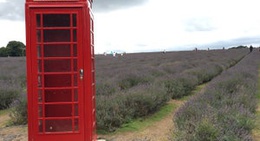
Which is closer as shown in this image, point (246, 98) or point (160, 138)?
point (160, 138)

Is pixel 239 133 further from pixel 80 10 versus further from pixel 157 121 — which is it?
pixel 157 121

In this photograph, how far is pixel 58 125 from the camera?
4457mm

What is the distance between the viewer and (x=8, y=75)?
16234 mm

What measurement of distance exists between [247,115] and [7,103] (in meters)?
6.92

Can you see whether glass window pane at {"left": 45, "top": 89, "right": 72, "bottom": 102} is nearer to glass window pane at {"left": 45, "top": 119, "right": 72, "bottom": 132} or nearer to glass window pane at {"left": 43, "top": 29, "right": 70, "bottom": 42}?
glass window pane at {"left": 45, "top": 119, "right": 72, "bottom": 132}

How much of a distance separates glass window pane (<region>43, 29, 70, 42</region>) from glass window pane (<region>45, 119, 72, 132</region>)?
3.18 ft

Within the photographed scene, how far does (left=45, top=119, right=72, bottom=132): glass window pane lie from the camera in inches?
174

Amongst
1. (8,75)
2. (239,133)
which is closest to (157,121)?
(239,133)

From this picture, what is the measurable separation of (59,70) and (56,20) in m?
0.59

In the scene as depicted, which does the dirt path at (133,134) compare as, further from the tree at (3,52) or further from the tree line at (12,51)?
the tree at (3,52)

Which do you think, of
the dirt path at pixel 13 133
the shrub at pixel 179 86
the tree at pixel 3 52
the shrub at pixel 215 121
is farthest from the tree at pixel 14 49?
the shrub at pixel 215 121

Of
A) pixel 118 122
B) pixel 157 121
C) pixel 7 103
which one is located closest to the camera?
pixel 118 122

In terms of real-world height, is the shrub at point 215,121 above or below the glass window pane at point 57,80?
below

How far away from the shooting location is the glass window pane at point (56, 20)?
4316 millimetres
